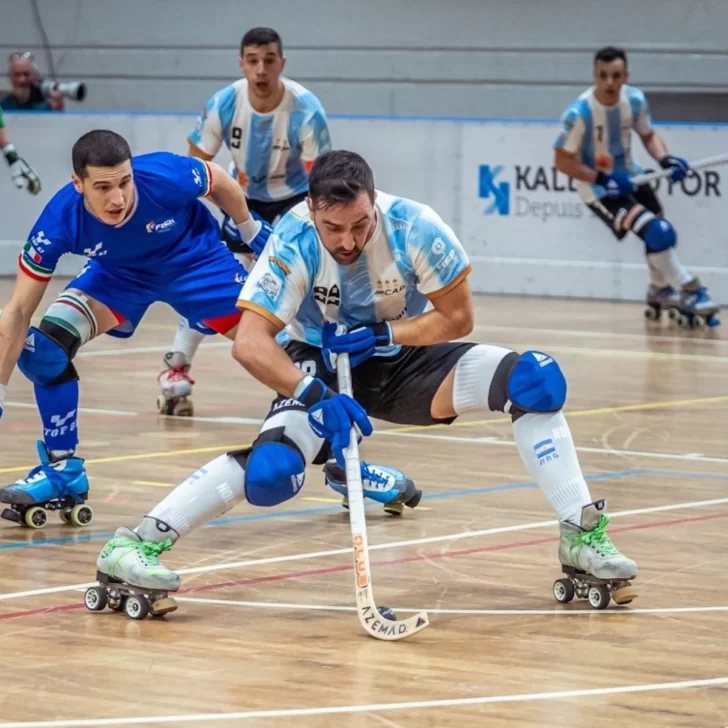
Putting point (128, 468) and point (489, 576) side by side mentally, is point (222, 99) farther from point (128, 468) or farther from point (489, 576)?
point (489, 576)

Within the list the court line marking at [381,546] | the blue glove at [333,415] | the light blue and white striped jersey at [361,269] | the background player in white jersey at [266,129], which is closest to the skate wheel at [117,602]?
the court line marking at [381,546]

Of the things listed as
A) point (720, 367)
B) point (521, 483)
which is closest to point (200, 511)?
point (521, 483)

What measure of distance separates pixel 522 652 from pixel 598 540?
68 centimetres

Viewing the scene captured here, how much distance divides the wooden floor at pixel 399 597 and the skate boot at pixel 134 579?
53 millimetres

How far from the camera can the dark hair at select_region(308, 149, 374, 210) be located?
211 inches

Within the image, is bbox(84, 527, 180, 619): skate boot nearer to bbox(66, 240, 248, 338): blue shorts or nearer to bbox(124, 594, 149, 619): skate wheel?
bbox(124, 594, 149, 619): skate wheel

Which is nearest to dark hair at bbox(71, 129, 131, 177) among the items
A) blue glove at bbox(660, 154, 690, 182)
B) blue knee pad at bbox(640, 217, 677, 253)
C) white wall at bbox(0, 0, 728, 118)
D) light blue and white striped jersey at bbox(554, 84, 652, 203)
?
blue knee pad at bbox(640, 217, 677, 253)

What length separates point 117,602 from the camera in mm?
5508

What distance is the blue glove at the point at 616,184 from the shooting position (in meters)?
14.3

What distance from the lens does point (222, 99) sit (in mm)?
11102

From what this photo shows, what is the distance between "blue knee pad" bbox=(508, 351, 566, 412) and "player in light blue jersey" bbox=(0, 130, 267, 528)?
1743 millimetres

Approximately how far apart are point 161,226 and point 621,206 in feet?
25.1

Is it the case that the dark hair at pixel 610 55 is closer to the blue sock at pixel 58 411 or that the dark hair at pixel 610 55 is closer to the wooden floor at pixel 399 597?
the wooden floor at pixel 399 597

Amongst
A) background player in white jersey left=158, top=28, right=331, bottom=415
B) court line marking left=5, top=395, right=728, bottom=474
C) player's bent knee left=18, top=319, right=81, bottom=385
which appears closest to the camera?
player's bent knee left=18, top=319, right=81, bottom=385
